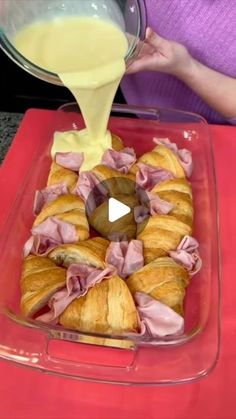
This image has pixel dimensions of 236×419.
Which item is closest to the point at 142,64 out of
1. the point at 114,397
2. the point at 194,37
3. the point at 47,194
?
the point at 194,37

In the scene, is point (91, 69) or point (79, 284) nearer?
point (79, 284)

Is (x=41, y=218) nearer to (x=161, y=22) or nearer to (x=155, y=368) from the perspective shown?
(x=155, y=368)

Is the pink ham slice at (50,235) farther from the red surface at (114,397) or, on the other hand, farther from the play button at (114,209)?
the red surface at (114,397)

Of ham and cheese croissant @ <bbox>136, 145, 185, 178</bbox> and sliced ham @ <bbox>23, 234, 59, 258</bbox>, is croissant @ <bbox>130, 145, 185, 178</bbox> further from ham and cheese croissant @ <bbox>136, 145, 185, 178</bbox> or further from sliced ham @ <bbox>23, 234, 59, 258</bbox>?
sliced ham @ <bbox>23, 234, 59, 258</bbox>

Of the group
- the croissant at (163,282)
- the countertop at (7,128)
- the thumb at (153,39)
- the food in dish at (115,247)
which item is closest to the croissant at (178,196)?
the food in dish at (115,247)

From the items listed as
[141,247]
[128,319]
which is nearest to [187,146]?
[141,247]

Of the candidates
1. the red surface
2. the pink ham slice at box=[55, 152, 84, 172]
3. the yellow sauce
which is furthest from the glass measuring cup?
the red surface
